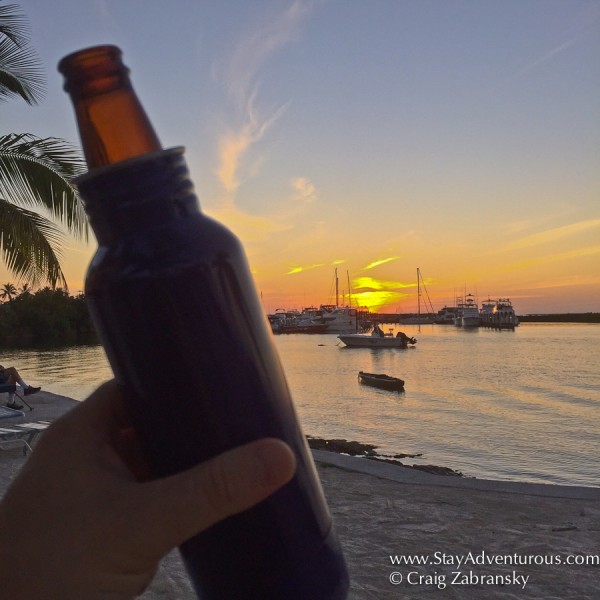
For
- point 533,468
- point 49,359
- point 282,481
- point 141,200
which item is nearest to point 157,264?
point 141,200

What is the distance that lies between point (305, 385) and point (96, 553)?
1669 inches

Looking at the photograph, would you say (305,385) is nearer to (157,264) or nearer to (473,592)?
(473,592)

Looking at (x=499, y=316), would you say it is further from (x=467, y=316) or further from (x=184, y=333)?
(x=184, y=333)

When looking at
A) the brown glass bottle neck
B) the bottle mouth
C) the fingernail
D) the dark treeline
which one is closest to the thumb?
the fingernail

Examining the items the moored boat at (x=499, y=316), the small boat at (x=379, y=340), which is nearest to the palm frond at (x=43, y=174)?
the small boat at (x=379, y=340)

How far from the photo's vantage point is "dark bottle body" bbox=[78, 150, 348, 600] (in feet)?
3.05

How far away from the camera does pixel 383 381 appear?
38375 millimetres

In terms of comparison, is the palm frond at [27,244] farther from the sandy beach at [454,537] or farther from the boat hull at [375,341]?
the boat hull at [375,341]

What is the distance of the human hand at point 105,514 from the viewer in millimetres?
946

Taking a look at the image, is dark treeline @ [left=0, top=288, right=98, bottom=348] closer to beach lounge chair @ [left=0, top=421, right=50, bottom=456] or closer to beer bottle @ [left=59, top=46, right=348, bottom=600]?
beach lounge chair @ [left=0, top=421, right=50, bottom=456]

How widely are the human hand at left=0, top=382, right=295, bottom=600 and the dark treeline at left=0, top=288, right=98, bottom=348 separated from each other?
76.3m

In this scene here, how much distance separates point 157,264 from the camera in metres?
0.92

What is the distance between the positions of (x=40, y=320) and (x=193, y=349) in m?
84.7

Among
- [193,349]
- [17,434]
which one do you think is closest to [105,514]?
[193,349]
